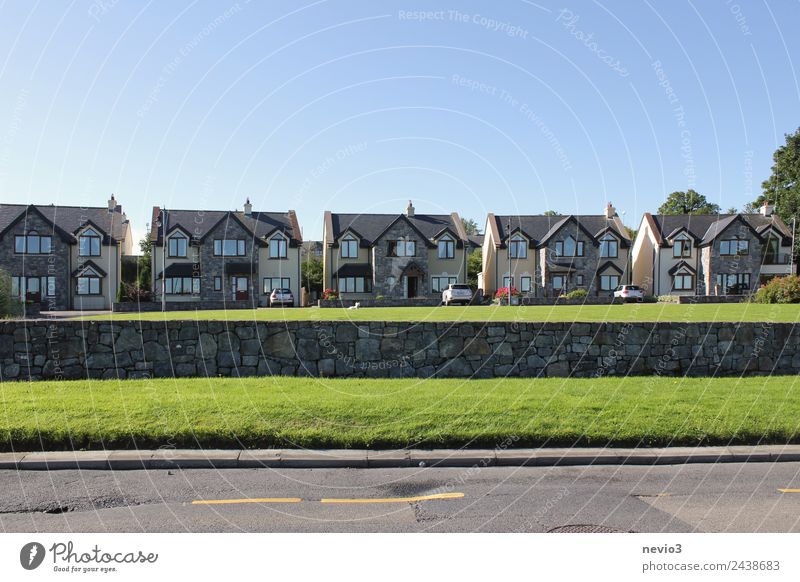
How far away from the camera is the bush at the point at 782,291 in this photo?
34844 mm

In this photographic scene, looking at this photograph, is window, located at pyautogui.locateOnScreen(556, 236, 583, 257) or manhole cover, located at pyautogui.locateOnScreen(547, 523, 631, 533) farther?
window, located at pyautogui.locateOnScreen(556, 236, 583, 257)

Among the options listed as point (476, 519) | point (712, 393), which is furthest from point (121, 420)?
Answer: point (712, 393)

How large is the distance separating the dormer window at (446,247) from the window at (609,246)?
49.3 ft

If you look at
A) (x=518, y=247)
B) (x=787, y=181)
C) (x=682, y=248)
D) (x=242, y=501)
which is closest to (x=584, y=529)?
(x=242, y=501)

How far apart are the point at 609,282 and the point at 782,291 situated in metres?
22.4

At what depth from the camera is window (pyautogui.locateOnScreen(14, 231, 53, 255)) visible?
1911 inches

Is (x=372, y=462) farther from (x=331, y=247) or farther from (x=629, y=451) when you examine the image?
(x=331, y=247)

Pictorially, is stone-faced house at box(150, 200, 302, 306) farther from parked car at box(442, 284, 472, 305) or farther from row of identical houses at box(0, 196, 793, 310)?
parked car at box(442, 284, 472, 305)

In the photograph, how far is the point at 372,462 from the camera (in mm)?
8352

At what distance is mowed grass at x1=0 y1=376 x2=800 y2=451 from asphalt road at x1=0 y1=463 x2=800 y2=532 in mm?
894

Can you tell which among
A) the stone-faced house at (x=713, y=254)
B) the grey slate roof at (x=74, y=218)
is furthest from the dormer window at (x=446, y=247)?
the grey slate roof at (x=74, y=218)

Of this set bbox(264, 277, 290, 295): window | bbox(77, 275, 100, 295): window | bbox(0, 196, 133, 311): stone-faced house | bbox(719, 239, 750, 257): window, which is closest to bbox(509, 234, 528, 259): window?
bbox(719, 239, 750, 257): window

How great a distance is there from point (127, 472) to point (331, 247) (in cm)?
4790

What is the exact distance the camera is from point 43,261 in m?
48.7
